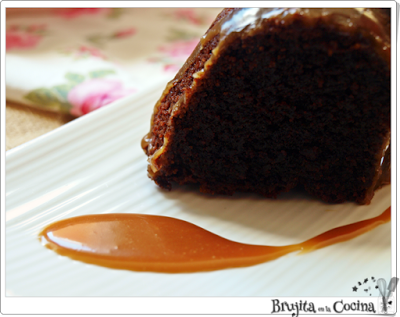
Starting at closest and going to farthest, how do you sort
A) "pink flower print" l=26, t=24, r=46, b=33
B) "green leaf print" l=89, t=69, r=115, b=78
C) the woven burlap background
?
the woven burlap background → "green leaf print" l=89, t=69, r=115, b=78 → "pink flower print" l=26, t=24, r=46, b=33

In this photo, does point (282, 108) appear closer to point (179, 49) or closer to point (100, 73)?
point (100, 73)

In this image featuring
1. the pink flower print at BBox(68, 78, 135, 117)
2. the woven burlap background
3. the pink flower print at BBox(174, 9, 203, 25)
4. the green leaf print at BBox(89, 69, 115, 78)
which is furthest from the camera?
the pink flower print at BBox(174, 9, 203, 25)

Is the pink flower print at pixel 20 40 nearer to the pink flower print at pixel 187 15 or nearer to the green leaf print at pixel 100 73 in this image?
the green leaf print at pixel 100 73

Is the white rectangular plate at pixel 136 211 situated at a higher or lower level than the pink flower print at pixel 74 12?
lower

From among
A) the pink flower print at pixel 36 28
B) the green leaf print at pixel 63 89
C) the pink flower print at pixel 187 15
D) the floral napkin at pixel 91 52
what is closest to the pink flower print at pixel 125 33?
the floral napkin at pixel 91 52

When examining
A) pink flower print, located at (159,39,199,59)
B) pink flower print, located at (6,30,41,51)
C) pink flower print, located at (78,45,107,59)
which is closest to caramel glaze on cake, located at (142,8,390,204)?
pink flower print, located at (78,45,107,59)

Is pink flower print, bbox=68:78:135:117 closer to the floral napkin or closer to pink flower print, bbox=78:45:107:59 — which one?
the floral napkin
